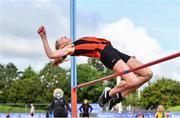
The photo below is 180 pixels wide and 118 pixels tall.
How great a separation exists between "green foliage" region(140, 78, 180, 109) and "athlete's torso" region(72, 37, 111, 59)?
39706mm

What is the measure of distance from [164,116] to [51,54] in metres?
6.92

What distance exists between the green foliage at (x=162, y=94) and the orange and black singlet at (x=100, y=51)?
3970 cm

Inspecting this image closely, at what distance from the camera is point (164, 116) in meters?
11.4

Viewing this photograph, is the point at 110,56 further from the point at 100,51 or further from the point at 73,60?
the point at 73,60

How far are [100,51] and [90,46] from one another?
0.40 feet

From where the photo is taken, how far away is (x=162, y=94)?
151 feet

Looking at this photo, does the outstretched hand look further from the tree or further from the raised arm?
the tree

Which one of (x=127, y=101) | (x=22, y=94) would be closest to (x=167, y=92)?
(x=127, y=101)

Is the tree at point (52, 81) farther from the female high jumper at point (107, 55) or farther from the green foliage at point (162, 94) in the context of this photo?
the female high jumper at point (107, 55)

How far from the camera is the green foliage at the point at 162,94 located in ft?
147

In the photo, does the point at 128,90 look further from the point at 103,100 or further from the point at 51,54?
the point at 51,54

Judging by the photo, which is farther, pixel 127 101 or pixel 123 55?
pixel 127 101

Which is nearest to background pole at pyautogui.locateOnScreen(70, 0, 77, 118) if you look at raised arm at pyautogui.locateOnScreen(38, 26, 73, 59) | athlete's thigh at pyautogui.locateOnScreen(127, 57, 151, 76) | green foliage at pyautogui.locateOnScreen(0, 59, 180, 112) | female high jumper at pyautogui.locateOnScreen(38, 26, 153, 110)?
female high jumper at pyautogui.locateOnScreen(38, 26, 153, 110)

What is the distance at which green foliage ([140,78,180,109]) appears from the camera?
147 ft
